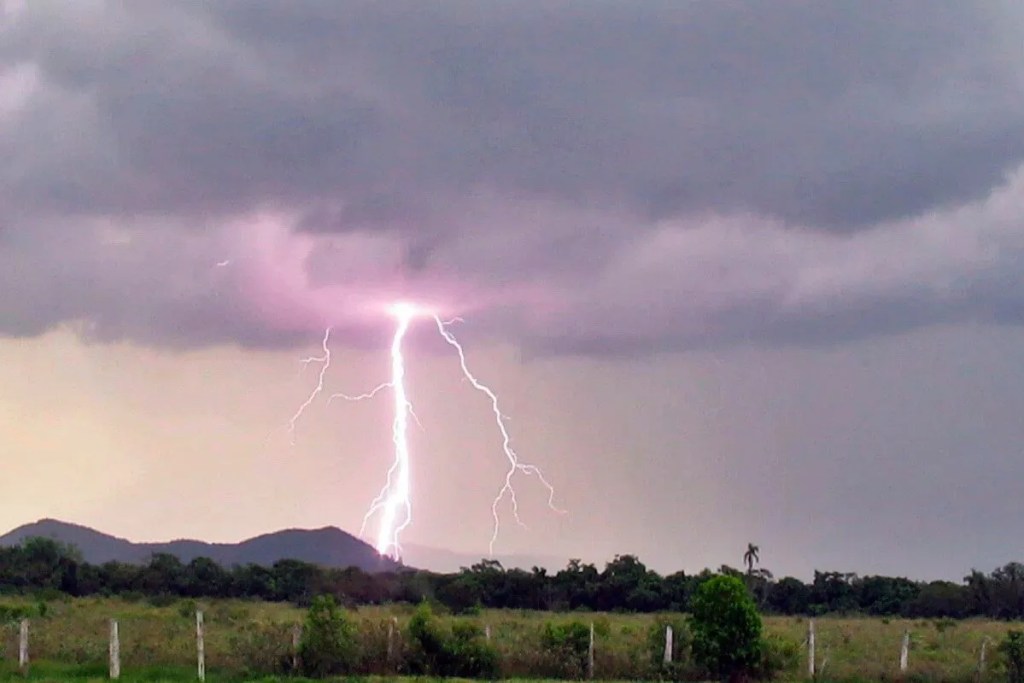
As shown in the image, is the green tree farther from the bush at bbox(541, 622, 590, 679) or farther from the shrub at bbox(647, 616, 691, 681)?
the bush at bbox(541, 622, 590, 679)

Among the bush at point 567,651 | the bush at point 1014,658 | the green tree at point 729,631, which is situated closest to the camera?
the green tree at point 729,631

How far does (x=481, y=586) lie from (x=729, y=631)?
42.1 meters

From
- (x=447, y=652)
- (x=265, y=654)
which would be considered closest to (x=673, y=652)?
(x=447, y=652)

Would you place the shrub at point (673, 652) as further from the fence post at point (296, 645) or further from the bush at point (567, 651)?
the fence post at point (296, 645)

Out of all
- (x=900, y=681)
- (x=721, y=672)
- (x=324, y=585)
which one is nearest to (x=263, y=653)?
(x=721, y=672)

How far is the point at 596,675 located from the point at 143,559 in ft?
176

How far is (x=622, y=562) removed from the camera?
73.1 metres

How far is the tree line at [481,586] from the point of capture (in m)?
65.0

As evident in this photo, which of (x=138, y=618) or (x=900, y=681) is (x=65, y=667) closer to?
(x=138, y=618)

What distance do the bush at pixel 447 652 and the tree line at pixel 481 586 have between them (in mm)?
34515

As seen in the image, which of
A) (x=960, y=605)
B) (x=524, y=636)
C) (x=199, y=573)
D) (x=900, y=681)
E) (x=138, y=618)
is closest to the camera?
(x=900, y=681)

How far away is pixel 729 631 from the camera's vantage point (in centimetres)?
2622

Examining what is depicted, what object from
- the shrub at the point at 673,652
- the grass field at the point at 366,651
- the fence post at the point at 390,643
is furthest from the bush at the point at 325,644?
the shrub at the point at 673,652

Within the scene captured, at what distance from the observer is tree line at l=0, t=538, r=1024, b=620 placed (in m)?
65.0
